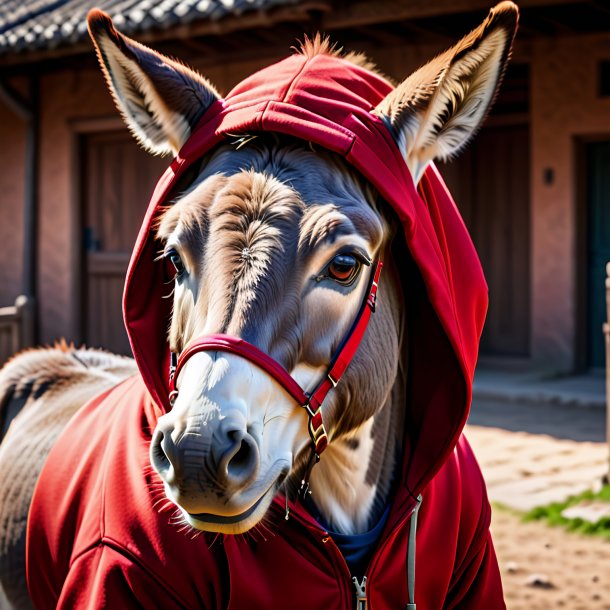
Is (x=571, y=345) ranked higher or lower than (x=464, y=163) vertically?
lower

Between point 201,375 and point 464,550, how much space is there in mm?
994

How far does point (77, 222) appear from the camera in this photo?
482 inches

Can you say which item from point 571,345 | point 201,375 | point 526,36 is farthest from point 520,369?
point 201,375

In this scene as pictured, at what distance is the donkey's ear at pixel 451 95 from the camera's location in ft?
7.05

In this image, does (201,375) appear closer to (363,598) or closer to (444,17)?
(363,598)

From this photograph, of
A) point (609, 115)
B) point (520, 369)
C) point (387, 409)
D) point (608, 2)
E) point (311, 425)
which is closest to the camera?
point (311, 425)

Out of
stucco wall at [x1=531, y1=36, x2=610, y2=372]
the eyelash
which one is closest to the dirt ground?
the eyelash

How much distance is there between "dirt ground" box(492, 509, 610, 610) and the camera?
4.16 meters

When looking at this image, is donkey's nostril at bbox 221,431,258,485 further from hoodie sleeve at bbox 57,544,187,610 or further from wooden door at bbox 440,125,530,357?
wooden door at bbox 440,125,530,357

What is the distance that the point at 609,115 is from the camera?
352 inches

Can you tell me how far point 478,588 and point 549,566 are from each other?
7.39ft

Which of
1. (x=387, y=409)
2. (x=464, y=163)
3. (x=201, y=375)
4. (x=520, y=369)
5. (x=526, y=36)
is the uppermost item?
(x=526, y=36)

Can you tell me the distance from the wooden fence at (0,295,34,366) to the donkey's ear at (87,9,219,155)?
4.96m

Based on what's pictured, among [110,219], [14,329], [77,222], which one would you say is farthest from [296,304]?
[77,222]
